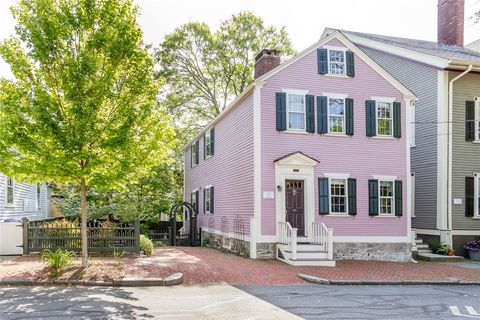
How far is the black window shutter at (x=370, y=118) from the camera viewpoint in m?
16.8

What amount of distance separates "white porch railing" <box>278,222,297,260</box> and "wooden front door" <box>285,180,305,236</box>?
76 centimetres

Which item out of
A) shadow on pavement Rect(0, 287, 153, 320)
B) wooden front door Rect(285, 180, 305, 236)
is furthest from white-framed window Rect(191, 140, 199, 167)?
shadow on pavement Rect(0, 287, 153, 320)

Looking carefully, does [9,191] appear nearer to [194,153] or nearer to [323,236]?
[194,153]

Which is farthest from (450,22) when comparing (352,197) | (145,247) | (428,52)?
(145,247)

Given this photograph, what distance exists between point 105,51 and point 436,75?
13.7 metres

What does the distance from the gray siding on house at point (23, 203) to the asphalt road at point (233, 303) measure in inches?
300

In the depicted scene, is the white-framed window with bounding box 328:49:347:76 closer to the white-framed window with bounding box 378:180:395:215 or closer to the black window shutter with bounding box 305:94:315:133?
the black window shutter with bounding box 305:94:315:133

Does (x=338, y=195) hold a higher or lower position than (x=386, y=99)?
lower

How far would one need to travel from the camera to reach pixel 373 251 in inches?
647

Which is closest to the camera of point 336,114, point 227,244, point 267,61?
point 336,114

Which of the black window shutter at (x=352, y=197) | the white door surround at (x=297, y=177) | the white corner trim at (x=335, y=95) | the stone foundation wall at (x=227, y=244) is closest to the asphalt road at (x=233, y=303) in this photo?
the white door surround at (x=297, y=177)

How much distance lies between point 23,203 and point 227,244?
932cm

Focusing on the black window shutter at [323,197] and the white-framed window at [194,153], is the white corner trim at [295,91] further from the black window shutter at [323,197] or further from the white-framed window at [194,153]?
the white-framed window at [194,153]

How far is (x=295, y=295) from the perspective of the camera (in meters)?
9.92
